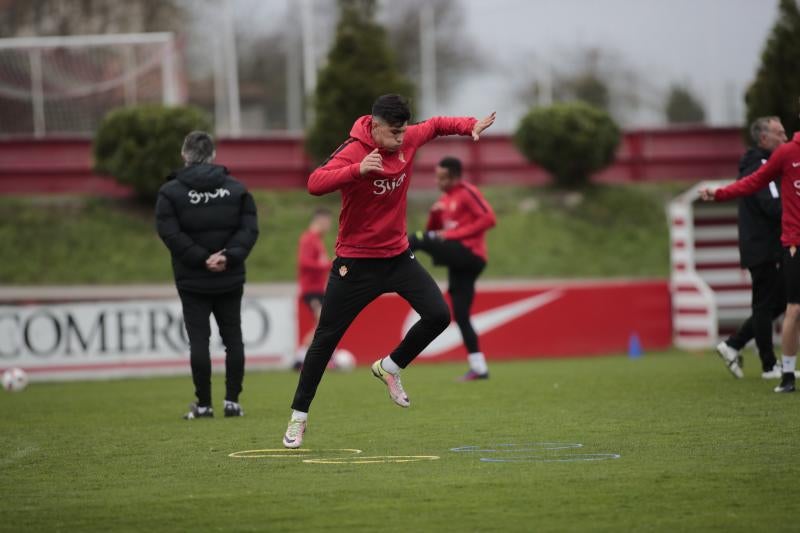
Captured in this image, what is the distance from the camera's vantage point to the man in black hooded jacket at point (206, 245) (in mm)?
10078

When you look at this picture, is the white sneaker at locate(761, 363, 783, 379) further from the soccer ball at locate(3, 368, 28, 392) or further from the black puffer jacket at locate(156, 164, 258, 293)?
the soccer ball at locate(3, 368, 28, 392)

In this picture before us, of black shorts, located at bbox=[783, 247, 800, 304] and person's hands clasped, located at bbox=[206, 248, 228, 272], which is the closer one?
black shorts, located at bbox=[783, 247, 800, 304]

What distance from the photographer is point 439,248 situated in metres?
12.9

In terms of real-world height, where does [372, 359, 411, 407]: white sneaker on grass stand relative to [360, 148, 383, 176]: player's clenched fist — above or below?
below

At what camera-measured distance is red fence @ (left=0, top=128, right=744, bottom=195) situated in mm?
26969

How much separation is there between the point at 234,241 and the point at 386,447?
286 cm

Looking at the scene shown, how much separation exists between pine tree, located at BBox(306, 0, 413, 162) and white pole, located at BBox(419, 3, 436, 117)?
5386 mm

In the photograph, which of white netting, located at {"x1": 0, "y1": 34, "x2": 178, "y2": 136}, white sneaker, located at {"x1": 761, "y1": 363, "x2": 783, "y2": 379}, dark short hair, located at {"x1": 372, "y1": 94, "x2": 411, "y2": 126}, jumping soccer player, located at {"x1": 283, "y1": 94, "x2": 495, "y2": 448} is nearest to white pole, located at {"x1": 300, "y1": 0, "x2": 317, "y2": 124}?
white netting, located at {"x1": 0, "y1": 34, "x2": 178, "y2": 136}

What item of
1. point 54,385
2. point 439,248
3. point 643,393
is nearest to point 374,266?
point 643,393

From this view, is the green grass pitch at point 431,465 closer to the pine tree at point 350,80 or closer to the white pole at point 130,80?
the pine tree at point 350,80

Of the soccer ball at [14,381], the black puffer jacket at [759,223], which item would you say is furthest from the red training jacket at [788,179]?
the soccer ball at [14,381]

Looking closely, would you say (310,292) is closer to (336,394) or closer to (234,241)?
(336,394)

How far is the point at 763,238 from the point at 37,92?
18764 millimetres

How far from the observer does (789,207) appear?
32.7 ft
